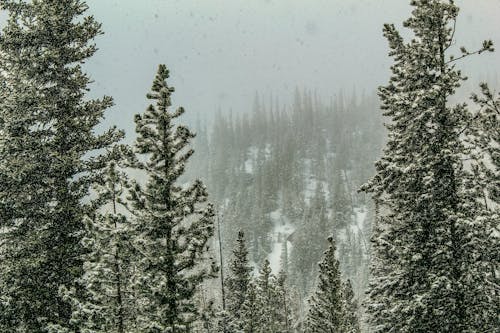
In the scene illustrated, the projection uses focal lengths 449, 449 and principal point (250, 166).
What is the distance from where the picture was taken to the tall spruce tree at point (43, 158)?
12164 millimetres

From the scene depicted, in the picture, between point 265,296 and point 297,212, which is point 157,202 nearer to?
point 265,296

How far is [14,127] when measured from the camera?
12734mm

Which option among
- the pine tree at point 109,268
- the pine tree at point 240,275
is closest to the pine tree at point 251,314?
the pine tree at point 240,275

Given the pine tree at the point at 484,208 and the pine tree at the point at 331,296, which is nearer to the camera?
the pine tree at the point at 484,208

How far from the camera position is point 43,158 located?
12891 mm

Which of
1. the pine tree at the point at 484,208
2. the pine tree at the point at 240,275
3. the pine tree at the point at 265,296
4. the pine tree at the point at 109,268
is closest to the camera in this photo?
the pine tree at the point at 109,268

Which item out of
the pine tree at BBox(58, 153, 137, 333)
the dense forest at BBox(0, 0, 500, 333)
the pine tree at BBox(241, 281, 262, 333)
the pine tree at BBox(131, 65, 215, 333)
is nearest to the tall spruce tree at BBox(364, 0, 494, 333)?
the dense forest at BBox(0, 0, 500, 333)

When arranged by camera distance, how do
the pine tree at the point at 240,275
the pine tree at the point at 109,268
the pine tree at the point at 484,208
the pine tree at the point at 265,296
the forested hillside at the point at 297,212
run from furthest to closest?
1. the forested hillside at the point at 297,212
2. the pine tree at the point at 265,296
3. the pine tree at the point at 240,275
4. the pine tree at the point at 484,208
5. the pine tree at the point at 109,268

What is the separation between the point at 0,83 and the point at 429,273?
46.2 feet

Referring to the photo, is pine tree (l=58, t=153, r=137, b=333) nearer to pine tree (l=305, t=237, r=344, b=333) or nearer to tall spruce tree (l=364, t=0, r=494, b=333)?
tall spruce tree (l=364, t=0, r=494, b=333)

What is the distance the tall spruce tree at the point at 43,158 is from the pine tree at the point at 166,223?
2.51 m

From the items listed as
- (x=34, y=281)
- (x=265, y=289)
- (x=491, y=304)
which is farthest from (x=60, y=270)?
(x=265, y=289)

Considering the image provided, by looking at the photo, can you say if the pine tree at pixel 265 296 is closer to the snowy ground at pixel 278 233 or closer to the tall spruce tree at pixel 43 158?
the tall spruce tree at pixel 43 158

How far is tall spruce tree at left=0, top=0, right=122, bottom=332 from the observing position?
39.9 feet
